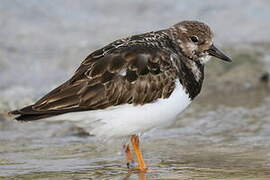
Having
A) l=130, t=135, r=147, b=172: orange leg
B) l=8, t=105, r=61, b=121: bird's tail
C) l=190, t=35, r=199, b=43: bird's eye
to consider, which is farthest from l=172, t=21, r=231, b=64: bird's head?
l=8, t=105, r=61, b=121: bird's tail

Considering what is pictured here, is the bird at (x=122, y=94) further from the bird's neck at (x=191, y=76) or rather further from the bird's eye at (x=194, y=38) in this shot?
the bird's eye at (x=194, y=38)

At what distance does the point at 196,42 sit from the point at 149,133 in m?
1.20

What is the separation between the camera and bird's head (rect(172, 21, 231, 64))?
5.06m

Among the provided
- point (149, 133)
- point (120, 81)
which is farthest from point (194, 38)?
point (149, 133)

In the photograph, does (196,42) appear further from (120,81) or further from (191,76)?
(120,81)

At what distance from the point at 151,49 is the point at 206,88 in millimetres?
3147

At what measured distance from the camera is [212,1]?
34.1ft

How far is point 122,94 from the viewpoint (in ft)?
14.9

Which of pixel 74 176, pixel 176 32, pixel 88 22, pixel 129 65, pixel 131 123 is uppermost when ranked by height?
pixel 88 22

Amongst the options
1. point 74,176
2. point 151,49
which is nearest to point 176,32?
point 151,49

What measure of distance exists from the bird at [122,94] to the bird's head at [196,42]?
0.32m

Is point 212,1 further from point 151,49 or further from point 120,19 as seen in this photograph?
point 151,49

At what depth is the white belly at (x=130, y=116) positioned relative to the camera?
4535 millimetres

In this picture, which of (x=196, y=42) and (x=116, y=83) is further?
(x=196, y=42)
